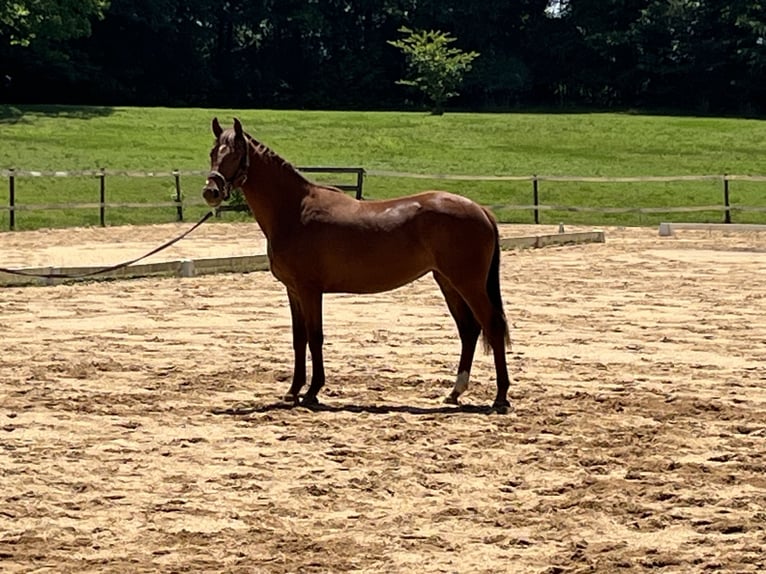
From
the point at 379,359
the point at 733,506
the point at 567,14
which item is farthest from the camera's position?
the point at 567,14

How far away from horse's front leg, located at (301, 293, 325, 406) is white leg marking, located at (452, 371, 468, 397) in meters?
0.87

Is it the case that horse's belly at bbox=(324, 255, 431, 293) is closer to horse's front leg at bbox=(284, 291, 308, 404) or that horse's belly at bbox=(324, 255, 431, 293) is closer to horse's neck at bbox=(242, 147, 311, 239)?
horse's front leg at bbox=(284, 291, 308, 404)

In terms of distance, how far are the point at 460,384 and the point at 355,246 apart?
3.72 ft

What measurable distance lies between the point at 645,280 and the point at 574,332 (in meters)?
4.51

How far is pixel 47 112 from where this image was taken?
4331cm

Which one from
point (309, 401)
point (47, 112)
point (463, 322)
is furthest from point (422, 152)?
point (309, 401)

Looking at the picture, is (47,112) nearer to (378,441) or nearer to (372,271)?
(372,271)

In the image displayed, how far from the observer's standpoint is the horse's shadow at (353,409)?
27.4 feet

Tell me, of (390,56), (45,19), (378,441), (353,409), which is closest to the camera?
(378,441)

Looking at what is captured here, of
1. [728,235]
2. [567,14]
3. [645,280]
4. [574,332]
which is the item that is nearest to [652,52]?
[567,14]

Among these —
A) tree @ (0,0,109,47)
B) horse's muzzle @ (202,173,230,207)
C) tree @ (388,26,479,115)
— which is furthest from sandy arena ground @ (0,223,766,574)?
tree @ (388,26,479,115)

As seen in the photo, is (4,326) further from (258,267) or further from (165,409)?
(258,267)

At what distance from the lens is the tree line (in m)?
52.6

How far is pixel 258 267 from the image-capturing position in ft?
55.7
